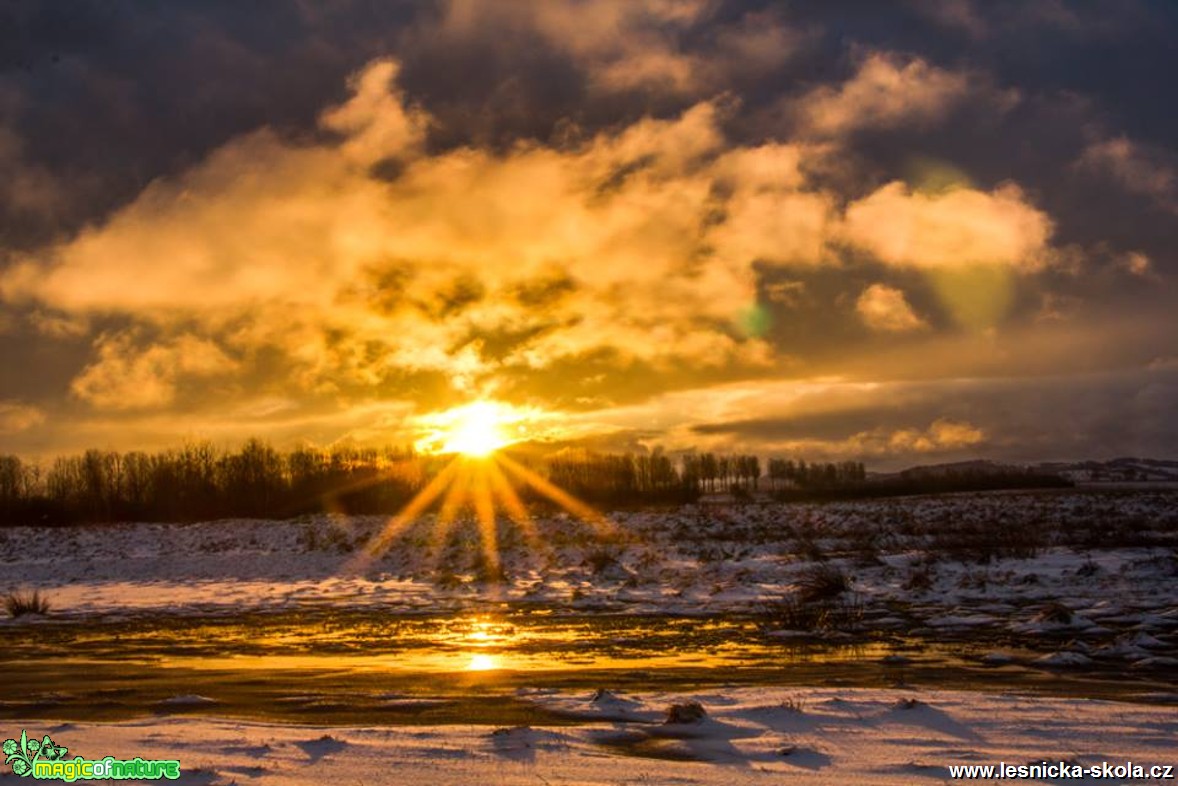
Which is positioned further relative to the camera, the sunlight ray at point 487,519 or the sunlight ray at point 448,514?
the sunlight ray at point 448,514

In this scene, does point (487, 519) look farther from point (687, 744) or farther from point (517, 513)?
point (687, 744)

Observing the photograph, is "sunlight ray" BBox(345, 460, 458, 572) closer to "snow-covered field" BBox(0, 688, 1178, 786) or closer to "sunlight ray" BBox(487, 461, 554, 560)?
"sunlight ray" BBox(487, 461, 554, 560)

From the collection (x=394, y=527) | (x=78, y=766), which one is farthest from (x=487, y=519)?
(x=78, y=766)

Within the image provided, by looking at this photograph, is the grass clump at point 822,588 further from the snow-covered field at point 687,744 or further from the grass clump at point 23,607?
the grass clump at point 23,607

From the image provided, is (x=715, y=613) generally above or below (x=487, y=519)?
above

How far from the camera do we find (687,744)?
5422mm

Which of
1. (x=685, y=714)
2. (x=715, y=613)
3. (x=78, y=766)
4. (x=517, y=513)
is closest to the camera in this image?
(x=78, y=766)

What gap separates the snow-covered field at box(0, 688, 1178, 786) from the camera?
186 inches

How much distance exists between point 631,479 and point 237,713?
300ft

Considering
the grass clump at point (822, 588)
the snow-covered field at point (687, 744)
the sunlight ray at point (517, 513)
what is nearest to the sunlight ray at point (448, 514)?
the sunlight ray at point (517, 513)

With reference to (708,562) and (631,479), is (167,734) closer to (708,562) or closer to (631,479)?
(708,562)

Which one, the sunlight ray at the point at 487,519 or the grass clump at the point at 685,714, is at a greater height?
the grass clump at the point at 685,714

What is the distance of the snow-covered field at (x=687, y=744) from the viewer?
4.72 metres

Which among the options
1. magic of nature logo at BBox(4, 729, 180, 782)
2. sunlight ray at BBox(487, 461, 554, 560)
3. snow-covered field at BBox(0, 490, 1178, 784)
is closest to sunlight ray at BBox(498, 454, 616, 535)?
sunlight ray at BBox(487, 461, 554, 560)
